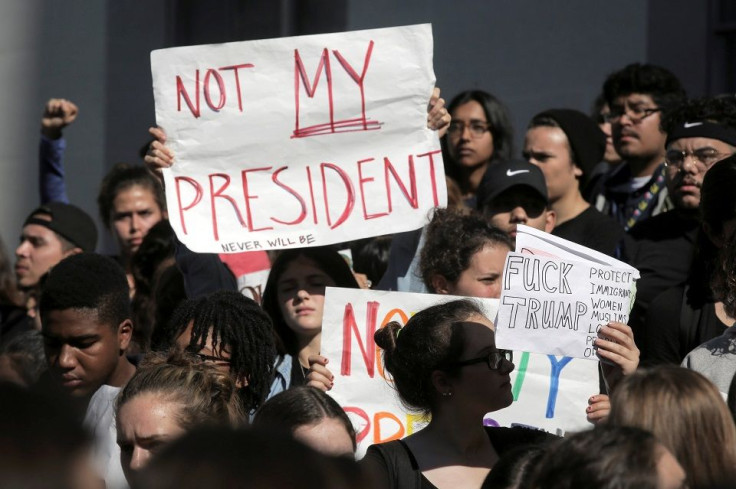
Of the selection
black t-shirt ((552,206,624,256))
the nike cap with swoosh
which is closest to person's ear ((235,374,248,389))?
the nike cap with swoosh

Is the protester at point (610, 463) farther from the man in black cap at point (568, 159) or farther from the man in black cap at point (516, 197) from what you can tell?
the man in black cap at point (568, 159)

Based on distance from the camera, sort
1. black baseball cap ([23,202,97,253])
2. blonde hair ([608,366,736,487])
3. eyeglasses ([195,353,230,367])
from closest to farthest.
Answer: blonde hair ([608,366,736,487]) < eyeglasses ([195,353,230,367]) < black baseball cap ([23,202,97,253])

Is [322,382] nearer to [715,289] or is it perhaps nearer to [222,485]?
[715,289]

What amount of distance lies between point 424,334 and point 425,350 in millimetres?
52

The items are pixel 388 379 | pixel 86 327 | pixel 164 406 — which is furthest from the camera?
pixel 86 327

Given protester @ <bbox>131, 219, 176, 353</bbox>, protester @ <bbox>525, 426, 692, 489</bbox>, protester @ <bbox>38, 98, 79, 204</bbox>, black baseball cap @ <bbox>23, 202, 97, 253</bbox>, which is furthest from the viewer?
protester @ <bbox>38, 98, 79, 204</bbox>

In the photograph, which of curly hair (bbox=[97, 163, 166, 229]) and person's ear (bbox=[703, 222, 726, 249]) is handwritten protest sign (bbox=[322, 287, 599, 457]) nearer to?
person's ear (bbox=[703, 222, 726, 249])

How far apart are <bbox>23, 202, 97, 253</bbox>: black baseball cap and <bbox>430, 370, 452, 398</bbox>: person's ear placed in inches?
127

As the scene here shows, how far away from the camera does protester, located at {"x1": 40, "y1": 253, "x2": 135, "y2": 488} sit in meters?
4.84

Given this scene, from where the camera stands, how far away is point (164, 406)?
3703 mm

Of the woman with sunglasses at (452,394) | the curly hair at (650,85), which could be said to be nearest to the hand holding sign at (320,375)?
the woman with sunglasses at (452,394)

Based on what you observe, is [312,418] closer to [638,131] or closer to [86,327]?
[86,327]

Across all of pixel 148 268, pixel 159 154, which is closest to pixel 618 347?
pixel 159 154

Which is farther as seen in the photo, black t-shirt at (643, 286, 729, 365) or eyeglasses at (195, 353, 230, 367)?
black t-shirt at (643, 286, 729, 365)
